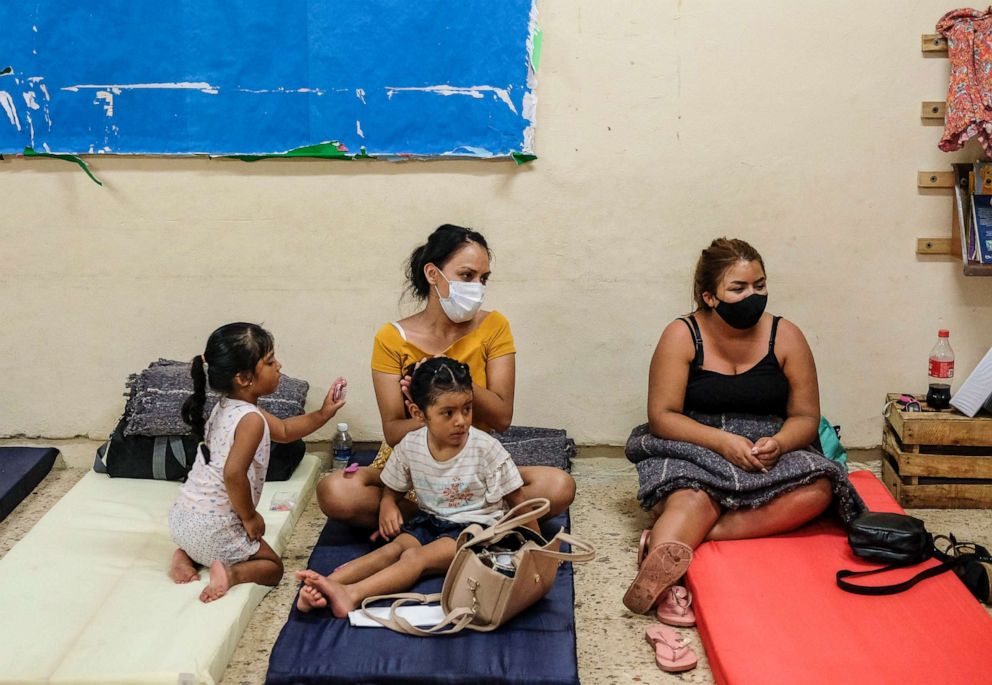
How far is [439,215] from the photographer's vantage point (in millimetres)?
4168

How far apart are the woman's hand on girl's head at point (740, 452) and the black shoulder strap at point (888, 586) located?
0.45 meters

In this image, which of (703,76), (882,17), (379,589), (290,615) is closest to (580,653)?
(379,589)

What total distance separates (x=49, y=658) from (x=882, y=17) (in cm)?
360

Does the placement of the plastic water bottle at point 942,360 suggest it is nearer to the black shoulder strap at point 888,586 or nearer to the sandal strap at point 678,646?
the black shoulder strap at point 888,586

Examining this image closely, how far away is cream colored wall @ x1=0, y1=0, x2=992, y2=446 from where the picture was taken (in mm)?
→ 3990

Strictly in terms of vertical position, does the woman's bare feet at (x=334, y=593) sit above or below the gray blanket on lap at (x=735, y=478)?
below

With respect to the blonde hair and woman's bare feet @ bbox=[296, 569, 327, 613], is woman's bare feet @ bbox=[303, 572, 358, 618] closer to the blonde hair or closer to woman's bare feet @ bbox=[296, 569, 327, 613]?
woman's bare feet @ bbox=[296, 569, 327, 613]

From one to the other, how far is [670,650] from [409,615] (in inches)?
29.1

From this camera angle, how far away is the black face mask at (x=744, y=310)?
343 centimetres

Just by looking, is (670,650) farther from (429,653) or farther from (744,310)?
(744,310)

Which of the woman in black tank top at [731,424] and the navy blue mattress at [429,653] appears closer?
the navy blue mattress at [429,653]

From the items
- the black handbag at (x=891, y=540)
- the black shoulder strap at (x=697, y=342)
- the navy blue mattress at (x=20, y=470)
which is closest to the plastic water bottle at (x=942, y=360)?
the black handbag at (x=891, y=540)

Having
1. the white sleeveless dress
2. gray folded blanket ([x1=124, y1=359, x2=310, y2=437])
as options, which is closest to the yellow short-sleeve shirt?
the white sleeveless dress

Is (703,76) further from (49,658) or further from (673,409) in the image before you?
(49,658)
